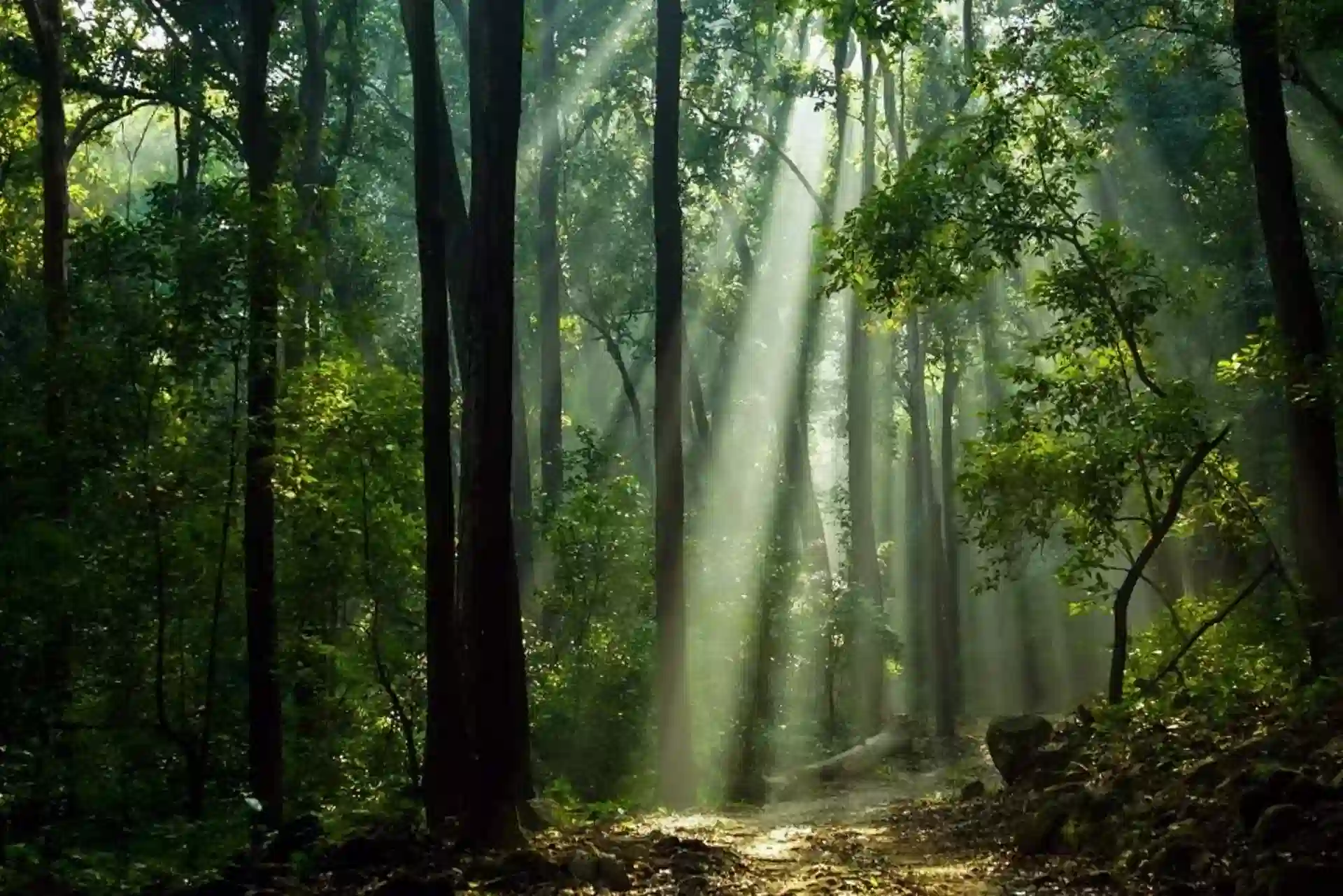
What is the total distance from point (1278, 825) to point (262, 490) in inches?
316

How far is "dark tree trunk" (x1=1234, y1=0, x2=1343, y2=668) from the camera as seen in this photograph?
10453 millimetres

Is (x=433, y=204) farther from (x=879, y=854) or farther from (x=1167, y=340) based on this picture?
(x=1167, y=340)

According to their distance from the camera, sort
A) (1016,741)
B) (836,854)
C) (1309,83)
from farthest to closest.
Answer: (1016,741) < (1309,83) < (836,854)

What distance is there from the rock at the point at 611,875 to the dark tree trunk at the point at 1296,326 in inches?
226

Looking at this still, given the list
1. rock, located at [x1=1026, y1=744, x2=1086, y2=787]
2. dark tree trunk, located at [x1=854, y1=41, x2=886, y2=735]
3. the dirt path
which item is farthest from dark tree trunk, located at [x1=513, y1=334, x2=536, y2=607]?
rock, located at [x1=1026, y1=744, x2=1086, y2=787]

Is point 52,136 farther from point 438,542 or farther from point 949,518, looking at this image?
point 949,518

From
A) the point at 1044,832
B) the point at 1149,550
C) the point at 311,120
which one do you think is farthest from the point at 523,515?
the point at 1044,832

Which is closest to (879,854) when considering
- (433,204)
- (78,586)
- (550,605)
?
(433,204)

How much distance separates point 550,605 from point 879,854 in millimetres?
9695

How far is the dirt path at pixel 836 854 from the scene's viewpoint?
838cm

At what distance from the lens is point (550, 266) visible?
2859cm

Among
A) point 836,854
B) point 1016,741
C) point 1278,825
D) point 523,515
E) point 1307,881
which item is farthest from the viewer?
point 523,515

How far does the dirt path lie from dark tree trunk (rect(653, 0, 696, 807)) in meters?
0.99

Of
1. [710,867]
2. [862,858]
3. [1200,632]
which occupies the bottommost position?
[862,858]
